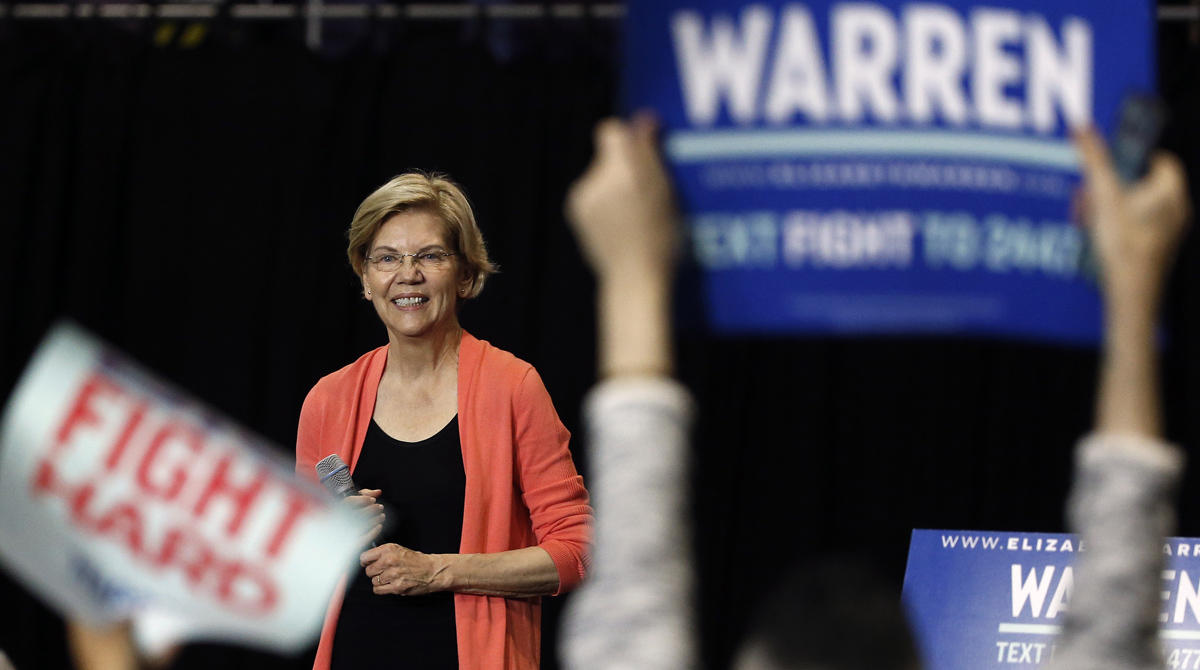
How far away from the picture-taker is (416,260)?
2189 millimetres

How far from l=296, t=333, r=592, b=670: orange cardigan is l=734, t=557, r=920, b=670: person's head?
1.35 metres

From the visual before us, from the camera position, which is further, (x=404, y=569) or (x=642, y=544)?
(x=404, y=569)

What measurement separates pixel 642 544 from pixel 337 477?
1.32 meters

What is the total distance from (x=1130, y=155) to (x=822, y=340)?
9.45 ft

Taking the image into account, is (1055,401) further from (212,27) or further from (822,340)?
(212,27)

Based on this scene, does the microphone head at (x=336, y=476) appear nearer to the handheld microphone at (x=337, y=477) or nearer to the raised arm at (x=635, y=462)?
the handheld microphone at (x=337, y=477)

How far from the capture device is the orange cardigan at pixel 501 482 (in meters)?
2.06

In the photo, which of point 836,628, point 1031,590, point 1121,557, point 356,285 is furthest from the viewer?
point 356,285

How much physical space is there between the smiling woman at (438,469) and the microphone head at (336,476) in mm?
31

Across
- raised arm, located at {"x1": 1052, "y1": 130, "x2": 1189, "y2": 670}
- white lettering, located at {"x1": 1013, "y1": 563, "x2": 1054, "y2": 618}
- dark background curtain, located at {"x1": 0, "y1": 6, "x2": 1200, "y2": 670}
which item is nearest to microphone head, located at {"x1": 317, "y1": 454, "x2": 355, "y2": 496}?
white lettering, located at {"x1": 1013, "y1": 563, "x2": 1054, "y2": 618}

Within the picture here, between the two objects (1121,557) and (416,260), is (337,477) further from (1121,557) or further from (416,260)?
(1121,557)

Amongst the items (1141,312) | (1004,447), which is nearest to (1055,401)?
(1004,447)

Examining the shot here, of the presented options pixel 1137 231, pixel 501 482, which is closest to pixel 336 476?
pixel 501 482

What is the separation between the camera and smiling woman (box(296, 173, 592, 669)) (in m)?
2.05
